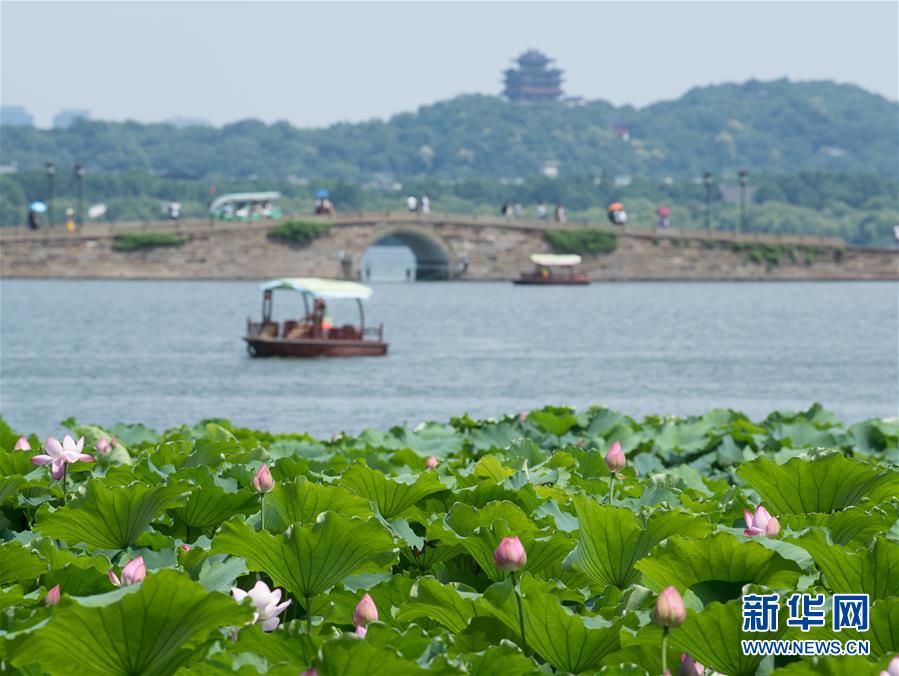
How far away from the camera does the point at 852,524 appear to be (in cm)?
448

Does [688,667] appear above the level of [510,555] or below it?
below

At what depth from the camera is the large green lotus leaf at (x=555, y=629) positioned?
3420 mm

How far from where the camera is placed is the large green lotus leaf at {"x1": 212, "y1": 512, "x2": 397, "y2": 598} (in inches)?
151

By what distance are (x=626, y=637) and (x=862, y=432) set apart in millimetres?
7281

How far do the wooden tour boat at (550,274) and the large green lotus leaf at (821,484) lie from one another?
82796 millimetres

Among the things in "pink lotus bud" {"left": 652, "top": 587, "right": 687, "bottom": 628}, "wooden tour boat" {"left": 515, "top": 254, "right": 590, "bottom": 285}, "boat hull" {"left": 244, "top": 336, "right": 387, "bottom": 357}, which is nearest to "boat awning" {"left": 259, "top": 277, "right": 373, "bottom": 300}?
"boat hull" {"left": 244, "top": 336, "right": 387, "bottom": 357}

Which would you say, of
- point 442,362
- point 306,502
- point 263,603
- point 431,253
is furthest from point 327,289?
point 431,253

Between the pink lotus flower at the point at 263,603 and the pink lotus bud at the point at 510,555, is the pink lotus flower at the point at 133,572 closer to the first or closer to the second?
the pink lotus flower at the point at 263,603

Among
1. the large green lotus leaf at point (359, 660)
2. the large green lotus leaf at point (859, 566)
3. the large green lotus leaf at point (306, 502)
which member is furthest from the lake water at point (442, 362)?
the large green lotus leaf at point (359, 660)

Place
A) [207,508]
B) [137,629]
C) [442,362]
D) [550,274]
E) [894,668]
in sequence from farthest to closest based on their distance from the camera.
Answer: [550,274] < [442,362] < [207,508] < [137,629] < [894,668]

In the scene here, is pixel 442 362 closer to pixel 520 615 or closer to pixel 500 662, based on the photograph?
pixel 520 615

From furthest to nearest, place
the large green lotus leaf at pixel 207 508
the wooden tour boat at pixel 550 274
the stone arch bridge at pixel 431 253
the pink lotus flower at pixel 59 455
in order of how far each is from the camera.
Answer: the wooden tour boat at pixel 550 274
the stone arch bridge at pixel 431 253
the pink lotus flower at pixel 59 455
the large green lotus leaf at pixel 207 508

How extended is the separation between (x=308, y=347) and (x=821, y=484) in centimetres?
3620

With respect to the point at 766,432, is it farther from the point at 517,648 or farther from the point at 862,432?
the point at 517,648
